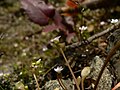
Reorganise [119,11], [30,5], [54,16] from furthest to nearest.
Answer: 1. [119,11]
2. [54,16]
3. [30,5]

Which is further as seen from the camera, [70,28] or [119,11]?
[119,11]

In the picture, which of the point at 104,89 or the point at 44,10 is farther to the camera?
the point at 44,10

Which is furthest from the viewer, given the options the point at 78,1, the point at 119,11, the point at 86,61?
the point at 119,11

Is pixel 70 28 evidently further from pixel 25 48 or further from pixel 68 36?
pixel 25 48

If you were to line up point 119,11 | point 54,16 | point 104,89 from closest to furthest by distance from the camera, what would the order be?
point 104,89
point 54,16
point 119,11

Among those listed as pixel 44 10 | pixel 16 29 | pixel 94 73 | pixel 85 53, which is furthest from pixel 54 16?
pixel 16 29

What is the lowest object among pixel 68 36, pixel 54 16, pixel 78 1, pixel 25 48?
pixel 25 48

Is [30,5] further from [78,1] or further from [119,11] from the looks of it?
[119,11]

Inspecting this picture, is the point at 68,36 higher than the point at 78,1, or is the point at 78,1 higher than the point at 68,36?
the point at 78,1

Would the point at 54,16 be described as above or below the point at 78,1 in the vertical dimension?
below

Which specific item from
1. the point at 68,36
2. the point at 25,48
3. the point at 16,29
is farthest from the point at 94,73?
the point at 16,29
